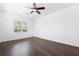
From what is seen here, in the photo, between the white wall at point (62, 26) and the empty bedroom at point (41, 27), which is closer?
the empty bedroom at point (41, 27)

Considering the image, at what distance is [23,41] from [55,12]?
2302 mm

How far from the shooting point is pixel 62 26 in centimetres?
380

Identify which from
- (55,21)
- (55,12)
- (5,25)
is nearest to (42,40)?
(55,21)

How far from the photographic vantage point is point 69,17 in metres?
3.40

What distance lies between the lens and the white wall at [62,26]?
3.17 m

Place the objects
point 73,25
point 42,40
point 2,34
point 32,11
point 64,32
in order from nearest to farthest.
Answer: point 32,11, point 73,25, point 64,32, point 2,34, point 42,40

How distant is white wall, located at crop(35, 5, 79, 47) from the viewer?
125 inches

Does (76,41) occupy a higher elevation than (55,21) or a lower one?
lower

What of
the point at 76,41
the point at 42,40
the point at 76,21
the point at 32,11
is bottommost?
the point at 42,40

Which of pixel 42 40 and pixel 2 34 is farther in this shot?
pixel 42 40

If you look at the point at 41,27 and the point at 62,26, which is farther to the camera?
the point at 41,27

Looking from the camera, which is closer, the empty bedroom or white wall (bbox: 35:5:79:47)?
the empty bedroom

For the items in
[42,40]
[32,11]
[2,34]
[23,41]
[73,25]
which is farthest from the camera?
[42,40]

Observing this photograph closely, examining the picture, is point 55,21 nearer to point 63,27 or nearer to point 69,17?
point 63,27
